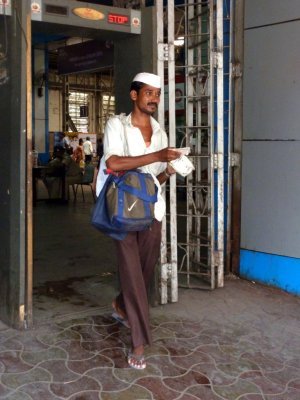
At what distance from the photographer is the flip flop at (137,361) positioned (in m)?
3.05

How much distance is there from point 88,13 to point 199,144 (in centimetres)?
158

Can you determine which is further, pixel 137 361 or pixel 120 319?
pixel 120 319

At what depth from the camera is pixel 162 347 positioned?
3357 millimetres

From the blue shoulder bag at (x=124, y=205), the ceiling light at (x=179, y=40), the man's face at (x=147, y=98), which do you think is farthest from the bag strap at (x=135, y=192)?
the ceiling light at (x=179, y=40)

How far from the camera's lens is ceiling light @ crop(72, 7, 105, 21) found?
3.58m

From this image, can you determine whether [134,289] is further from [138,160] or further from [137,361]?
[138,160]

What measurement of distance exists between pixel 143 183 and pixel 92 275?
7.36 feet

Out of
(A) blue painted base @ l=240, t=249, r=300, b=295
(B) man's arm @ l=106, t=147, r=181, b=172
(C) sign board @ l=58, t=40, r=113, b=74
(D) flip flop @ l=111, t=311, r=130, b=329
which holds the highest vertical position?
(C) sign board @ l=58, t=40, r=113, b=74

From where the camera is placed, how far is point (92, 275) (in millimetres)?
5109

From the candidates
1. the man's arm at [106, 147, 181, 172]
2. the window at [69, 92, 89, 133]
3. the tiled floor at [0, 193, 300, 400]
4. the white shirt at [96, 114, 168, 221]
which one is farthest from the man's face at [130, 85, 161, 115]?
the window at [69, 92, 89, 133]

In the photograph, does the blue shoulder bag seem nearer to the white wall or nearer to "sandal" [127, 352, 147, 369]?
"sandal" [127, 352, 147, 369]

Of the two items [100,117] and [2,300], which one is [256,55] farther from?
[100,117]

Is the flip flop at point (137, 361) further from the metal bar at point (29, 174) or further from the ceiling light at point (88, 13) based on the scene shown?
the ceiling light at point (88, 13)

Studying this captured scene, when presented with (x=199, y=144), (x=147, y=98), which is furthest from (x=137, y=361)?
(x=199, y=144)
